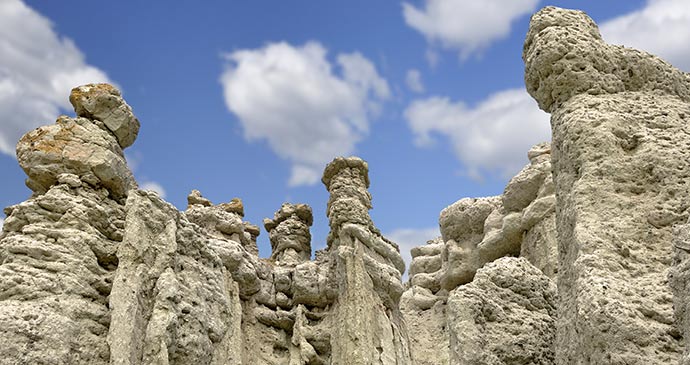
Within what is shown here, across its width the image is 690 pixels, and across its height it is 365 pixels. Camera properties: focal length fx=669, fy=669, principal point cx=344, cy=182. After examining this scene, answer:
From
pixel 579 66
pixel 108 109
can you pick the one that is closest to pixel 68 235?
pixel 108 109

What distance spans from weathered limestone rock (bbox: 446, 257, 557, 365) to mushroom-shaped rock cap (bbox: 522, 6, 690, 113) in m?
1.50

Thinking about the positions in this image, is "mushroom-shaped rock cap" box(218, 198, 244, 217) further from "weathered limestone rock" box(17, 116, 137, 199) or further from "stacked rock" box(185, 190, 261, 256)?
"weathered limestone rock" box(17, 116, 137, 199)

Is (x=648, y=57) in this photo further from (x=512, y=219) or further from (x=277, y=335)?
(x=277, y=335)

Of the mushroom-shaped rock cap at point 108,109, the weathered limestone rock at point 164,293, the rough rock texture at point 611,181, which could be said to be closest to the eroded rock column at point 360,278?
the weathered limestone rock at point 164,293

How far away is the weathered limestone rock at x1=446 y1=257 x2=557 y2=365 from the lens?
5.16 m

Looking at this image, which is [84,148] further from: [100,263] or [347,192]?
[347,192]

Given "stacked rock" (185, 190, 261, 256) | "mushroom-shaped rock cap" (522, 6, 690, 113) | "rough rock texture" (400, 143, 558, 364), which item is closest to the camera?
"mushroom-shaped rock cap" (522, 6, 690, 113)

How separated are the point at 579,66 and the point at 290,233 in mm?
14755

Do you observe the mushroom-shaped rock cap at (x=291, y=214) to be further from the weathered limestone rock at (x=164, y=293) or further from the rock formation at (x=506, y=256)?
the weathered limestone rock at (x=164, y=293)

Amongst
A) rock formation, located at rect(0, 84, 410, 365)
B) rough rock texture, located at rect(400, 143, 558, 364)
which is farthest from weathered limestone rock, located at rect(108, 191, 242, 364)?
rough rock texture, located at rect(400, 143, 558, 364)

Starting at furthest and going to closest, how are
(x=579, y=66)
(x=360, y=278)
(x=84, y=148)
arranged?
1. (x=360, y=278)
2. (x=84, y=148)
3. (x=579, y=66)

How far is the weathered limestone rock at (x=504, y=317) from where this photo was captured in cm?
516

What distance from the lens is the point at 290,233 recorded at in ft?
63.1

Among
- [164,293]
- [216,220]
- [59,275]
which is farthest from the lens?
[216,220]
